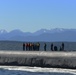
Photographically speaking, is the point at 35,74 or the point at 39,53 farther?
the point at 39,53

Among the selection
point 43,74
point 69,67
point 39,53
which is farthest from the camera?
point 39,53

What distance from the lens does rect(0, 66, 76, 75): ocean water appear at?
35638 mm

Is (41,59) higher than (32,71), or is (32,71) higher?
(41,59)

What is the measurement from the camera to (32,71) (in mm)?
37000

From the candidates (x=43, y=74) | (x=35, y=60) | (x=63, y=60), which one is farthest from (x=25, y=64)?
(x=43, y=74)

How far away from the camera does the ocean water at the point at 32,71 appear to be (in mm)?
35638

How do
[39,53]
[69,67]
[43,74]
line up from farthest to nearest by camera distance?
[39,53]
[69,67]
[43,74]

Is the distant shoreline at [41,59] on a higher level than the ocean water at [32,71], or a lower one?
higher

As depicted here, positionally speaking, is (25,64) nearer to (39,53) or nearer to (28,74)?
(39,53)

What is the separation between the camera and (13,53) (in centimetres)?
4384

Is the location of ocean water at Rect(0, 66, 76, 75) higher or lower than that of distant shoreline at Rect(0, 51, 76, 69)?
lower

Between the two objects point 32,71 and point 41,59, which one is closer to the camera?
point 32,71

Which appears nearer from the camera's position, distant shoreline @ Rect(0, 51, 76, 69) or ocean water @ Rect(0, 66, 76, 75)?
ocean water @ Rect(0, 66, 76, 75)

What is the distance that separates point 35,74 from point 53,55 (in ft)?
21.8
